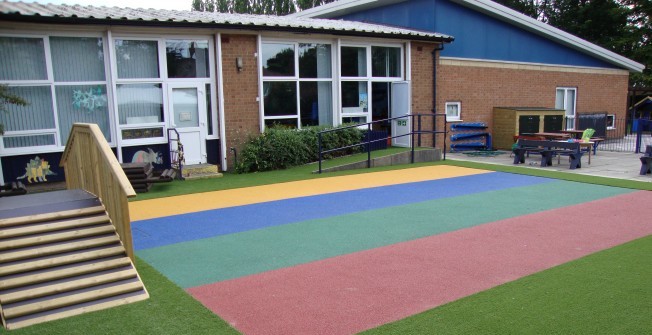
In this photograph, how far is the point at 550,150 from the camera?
1321 cm

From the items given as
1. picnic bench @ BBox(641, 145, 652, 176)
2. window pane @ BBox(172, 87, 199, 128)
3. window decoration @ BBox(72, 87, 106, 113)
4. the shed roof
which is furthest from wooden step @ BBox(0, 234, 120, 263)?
the shed roof

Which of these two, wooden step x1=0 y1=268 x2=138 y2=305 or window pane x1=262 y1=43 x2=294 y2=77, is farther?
window pane x1=262 y1=43 x2=294 y2=77

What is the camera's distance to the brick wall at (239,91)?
1250 cm

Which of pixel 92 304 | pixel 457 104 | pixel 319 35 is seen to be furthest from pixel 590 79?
pixel 92 304

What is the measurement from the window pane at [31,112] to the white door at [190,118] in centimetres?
258

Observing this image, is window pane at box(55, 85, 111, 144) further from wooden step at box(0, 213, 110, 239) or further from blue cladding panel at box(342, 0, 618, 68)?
blue cladding panel at box(342, 0, 618, 68)

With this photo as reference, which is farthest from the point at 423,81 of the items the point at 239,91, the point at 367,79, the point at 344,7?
the point at 239,91

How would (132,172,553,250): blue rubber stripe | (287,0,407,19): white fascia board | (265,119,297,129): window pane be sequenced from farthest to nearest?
(287,0,407,19): white fascia board, (265,119,297,129): window pane, (132,172,553,250): blue rubber stripe

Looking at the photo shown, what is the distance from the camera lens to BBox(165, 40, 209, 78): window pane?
12133mm

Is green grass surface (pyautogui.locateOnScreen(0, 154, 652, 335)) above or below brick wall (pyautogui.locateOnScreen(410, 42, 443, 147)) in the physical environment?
below

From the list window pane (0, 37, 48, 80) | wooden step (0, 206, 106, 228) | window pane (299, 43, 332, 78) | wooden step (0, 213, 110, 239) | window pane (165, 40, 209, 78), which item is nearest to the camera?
wooden step (0, 213, 110, 239)

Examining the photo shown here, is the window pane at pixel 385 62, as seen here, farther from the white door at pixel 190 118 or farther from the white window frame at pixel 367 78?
the white door at pixel 190 118

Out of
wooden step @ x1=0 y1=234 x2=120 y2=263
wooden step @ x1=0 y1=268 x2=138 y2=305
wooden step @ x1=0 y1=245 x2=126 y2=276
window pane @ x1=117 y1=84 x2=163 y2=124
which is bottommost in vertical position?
wooden step @ x1=0 y1=268 x2=138 y2=305

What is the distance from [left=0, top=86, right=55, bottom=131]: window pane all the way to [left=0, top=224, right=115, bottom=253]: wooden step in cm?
656
